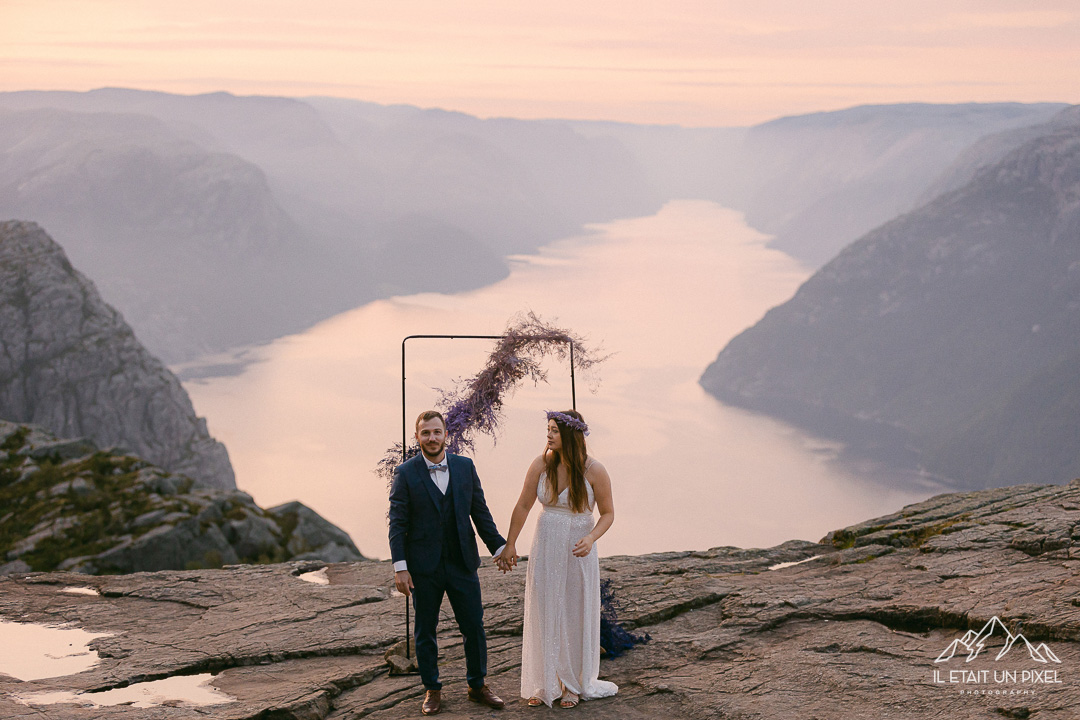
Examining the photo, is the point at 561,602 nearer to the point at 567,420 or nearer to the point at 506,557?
the point at 506,557

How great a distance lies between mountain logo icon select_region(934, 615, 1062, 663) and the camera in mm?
8611

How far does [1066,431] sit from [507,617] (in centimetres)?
16640

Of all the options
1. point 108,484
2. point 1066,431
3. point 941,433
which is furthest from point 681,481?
point 108,484

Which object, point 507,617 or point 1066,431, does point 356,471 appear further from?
point 507,617

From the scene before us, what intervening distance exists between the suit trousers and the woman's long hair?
1100mm

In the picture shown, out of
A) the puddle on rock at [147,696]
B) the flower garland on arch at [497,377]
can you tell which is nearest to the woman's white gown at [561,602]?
the flower garland on arch at [497,377]

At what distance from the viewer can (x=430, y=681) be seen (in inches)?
319

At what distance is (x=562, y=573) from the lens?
327 inches

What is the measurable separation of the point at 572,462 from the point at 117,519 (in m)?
18.3

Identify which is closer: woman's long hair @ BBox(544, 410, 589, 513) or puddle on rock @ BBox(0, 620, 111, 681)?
woman's long hair @ BBox(544, 410, 589, 513)

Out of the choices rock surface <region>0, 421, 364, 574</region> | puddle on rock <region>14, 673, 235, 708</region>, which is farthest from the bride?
rock surface <region>0, 421, 364, 574</region>

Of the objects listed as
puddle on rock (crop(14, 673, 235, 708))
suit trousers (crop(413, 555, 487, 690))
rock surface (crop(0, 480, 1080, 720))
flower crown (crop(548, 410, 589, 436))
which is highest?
flower crown (crop(548, 410, 589, 436))

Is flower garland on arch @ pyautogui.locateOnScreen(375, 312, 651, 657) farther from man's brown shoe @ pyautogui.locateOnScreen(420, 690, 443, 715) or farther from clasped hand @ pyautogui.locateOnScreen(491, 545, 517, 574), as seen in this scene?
man's brown shoe @ pyautogui.locateOnScreen(420, 690, 443, 715)

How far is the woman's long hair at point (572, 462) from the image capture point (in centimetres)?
812
